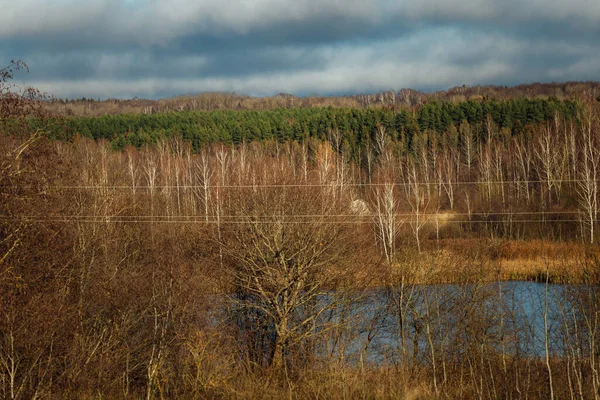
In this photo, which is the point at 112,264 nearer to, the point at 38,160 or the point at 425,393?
the point at 38,160

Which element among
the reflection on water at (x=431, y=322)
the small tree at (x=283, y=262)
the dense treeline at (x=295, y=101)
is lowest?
the reflection on water at (x=431, y=322)

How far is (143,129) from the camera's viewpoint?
10456cm

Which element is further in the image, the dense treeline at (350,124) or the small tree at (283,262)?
the dense treeline at (350,124)

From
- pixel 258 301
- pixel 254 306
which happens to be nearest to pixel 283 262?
pixel 254 306

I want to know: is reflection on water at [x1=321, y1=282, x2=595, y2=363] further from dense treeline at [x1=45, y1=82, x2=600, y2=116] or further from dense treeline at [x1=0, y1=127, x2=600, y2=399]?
dense treeline at [x1=45, y1=82, x2=600, y2=116]

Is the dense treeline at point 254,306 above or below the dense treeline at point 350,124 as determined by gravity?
below

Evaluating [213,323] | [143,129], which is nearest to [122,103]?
[143,129]

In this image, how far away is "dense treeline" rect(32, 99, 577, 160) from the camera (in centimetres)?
8444

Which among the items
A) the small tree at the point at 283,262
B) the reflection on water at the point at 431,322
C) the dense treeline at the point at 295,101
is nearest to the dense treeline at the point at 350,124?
the dense treeline at the point at 295,101

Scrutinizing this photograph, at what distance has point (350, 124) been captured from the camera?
94.1 meters

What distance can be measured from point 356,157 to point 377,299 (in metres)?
59.9

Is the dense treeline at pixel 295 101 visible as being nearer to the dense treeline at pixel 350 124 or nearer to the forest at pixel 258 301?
the dense treeline at pixel 350 124

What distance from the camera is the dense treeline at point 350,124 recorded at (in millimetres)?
84438

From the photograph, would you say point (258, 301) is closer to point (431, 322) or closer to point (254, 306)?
point (254, 306)
